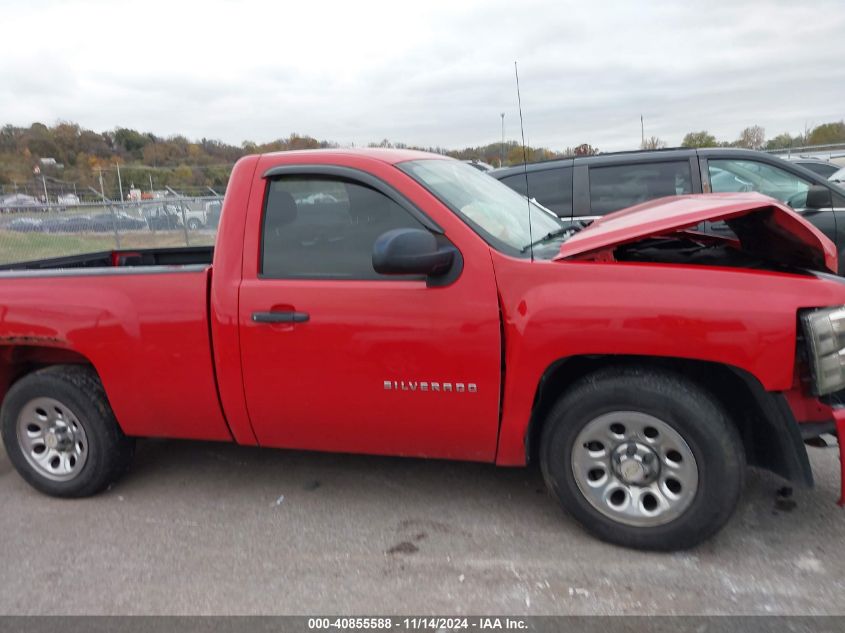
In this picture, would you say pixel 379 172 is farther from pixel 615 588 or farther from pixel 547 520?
pixel 615 588

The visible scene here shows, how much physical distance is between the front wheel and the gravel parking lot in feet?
0.53

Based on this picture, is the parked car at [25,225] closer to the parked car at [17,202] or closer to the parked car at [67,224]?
the parked car at [67,224]

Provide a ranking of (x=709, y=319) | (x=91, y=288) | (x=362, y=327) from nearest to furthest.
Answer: (x=709, y=319)
(x=362, y=327)
(x=91, y=288)

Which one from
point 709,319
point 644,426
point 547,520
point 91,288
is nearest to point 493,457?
point 547,520

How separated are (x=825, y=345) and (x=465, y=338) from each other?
146 cm

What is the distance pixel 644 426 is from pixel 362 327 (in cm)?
135

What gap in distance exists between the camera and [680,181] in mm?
6395

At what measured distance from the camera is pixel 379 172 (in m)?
3.45

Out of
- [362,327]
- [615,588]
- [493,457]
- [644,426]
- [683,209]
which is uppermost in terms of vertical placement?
[683,209]

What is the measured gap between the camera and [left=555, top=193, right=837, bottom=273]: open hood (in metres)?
3.06

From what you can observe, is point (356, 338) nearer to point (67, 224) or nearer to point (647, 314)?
point (647, 314)

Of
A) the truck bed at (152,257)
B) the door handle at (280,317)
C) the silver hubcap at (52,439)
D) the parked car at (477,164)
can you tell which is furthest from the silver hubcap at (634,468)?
the truck bed at (152,257)

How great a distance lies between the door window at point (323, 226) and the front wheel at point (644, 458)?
3.89 ft

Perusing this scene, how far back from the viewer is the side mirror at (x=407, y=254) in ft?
9.92
